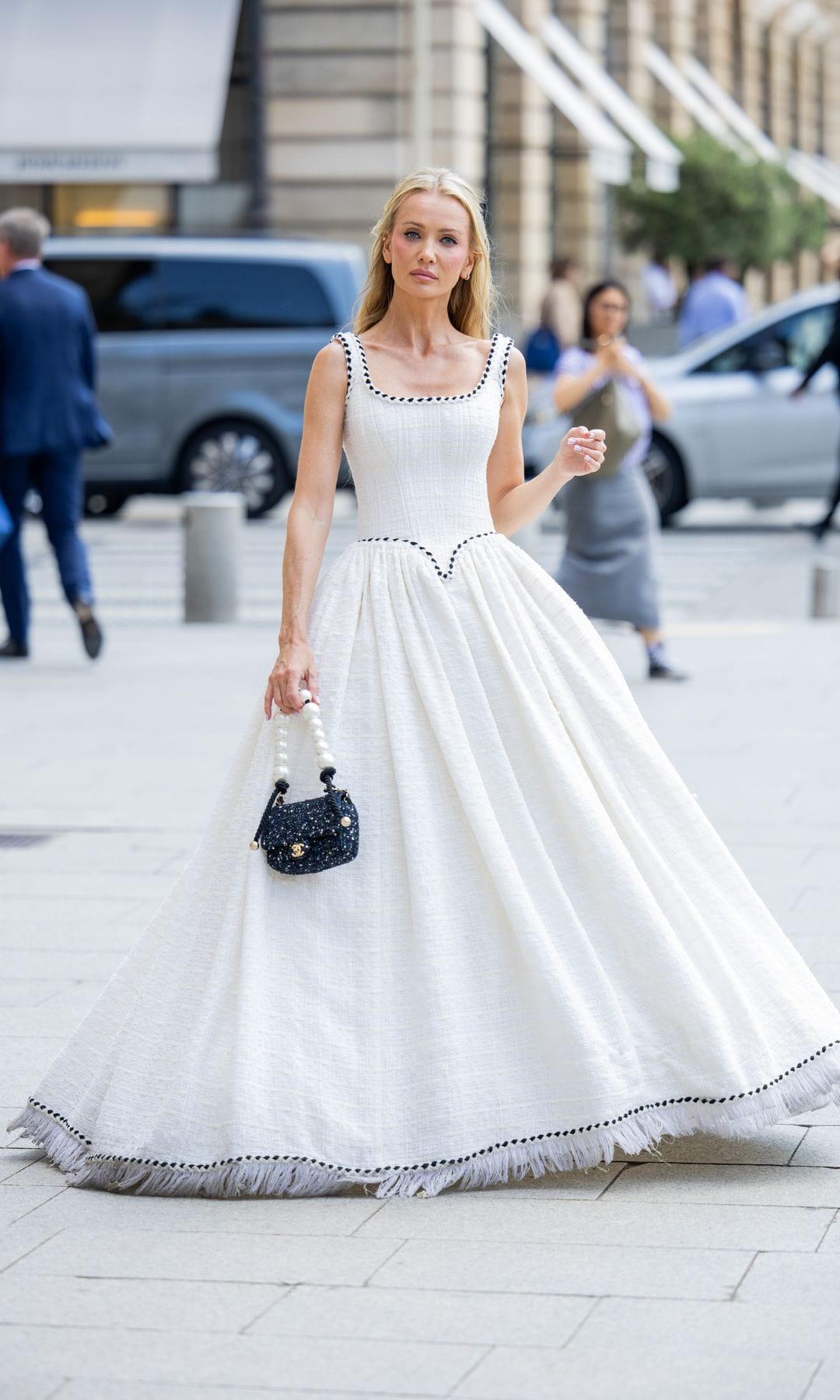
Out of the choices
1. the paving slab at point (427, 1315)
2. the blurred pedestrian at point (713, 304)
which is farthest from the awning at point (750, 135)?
the paving slab at point (427, 1315)

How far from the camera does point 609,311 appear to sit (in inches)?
381

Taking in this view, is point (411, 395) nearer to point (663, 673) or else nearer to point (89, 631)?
point (663, 673)

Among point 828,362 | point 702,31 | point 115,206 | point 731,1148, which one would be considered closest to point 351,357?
point 731,1148

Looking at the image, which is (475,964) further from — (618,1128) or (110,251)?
(110,251)

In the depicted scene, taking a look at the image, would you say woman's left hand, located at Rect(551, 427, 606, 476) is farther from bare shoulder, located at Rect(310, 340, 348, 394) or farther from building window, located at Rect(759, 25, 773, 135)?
building window, located at Rect(759, 25, 773, 135)

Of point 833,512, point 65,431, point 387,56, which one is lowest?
point 833,512

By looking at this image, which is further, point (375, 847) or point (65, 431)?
point (65, 431)

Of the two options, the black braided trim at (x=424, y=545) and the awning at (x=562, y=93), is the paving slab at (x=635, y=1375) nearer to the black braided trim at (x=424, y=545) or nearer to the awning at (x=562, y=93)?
the black braided trim at (x=424, y=545)

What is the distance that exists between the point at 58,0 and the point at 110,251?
24.6 feet

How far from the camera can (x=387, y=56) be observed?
2589 centimetres

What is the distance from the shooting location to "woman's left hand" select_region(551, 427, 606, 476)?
441 centimetres

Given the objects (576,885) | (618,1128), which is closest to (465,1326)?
(618,1128)

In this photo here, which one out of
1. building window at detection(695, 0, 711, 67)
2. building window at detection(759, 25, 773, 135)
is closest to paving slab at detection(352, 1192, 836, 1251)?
building window at detection(695, 0, 711, 67)

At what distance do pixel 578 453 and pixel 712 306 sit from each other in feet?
56.8
